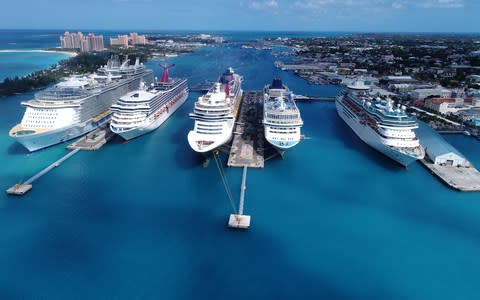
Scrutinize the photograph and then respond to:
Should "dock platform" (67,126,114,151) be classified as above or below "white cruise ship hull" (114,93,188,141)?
below

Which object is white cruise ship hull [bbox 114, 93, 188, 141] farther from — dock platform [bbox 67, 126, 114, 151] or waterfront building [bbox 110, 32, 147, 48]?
waterfront building [bbox 110, 32, 147, 48]

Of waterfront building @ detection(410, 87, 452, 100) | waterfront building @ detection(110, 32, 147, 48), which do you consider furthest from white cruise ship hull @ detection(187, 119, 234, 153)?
waterfront building @ detection(110, 32, 147, 48)

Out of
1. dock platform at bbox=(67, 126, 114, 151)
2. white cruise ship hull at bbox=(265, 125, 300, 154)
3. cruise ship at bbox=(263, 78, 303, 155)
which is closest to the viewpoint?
white cruise ship hull at bbox=(265, 125, 300, 154)

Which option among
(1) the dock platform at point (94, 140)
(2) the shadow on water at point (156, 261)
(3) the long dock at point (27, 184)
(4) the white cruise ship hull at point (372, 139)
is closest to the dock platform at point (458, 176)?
(4) the white cruise ship hull at point (372, 139)

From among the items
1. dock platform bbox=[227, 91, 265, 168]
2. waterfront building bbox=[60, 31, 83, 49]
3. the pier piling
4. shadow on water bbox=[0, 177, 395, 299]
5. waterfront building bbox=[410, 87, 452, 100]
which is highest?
waterfront building bbox=[60, 31, 83, 49]

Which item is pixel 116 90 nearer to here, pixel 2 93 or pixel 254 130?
pixel 254 130

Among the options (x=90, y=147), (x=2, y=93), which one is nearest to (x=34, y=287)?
(x=90, y=147)
